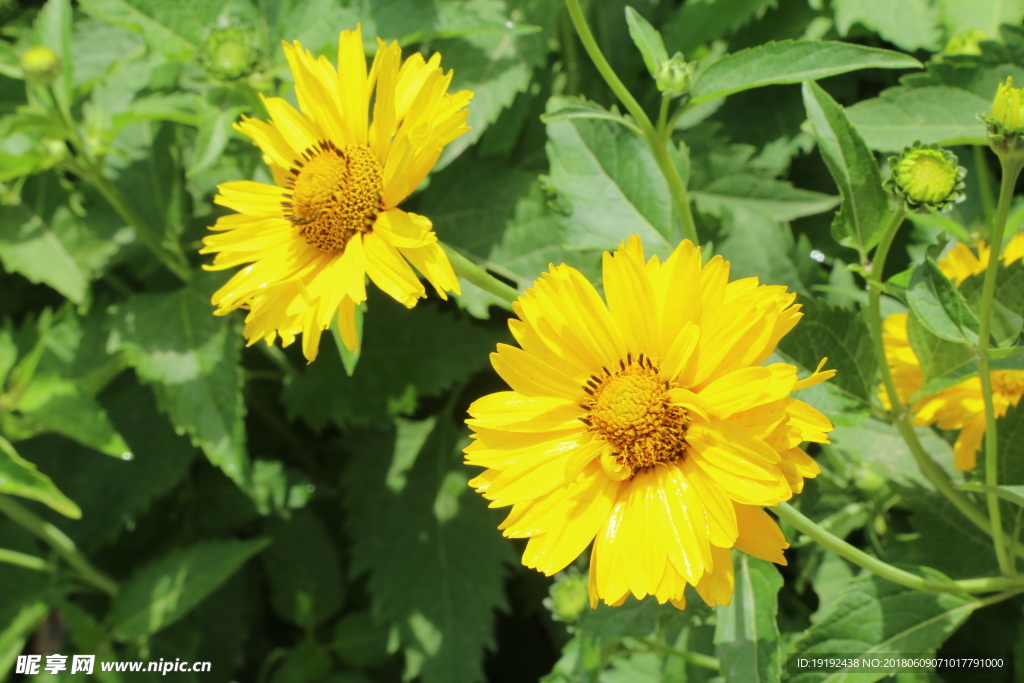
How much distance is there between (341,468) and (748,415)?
1.75 metres

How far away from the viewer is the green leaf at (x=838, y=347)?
4.36 ft

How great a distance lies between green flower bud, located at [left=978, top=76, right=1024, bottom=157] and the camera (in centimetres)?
96

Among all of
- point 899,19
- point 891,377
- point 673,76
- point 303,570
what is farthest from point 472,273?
point 303,570

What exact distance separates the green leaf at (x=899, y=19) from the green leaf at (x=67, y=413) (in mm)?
2013

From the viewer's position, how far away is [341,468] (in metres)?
2.51

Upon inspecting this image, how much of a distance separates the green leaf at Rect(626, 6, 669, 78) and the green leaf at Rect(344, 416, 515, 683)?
53.9 inches

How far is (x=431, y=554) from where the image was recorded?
224 centimetres

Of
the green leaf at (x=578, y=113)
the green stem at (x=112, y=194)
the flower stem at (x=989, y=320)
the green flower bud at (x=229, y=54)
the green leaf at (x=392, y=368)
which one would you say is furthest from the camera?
the green leaf at (x=392, y=368)

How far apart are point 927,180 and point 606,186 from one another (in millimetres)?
640

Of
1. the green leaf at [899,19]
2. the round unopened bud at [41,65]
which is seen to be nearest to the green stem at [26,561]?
the round unopened bud at [41,65]

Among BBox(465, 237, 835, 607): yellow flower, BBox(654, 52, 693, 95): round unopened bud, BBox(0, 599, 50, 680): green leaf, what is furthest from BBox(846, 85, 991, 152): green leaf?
BBox(0, 599, 50, 680): green leaf

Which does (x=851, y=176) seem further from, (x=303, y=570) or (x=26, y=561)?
(x=26, y=561)

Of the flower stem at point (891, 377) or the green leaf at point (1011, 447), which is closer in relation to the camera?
the flower stem at point (891, 377)

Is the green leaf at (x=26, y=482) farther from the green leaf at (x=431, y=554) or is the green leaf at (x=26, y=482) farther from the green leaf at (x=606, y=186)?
the green leaf at (x=606, y=186)
